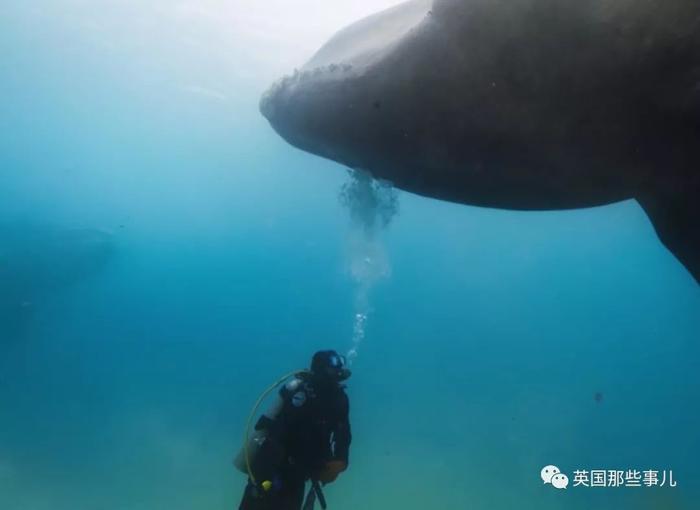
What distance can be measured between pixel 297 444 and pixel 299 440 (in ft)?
0.16

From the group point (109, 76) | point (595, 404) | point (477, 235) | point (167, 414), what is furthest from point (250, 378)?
point (109, 76)

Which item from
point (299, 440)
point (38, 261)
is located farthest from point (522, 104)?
point (38, 261)

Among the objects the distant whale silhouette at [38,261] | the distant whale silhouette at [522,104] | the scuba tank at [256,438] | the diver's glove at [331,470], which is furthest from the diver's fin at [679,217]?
the distant whale silhouette at [38,261]

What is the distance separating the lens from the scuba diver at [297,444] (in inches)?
214

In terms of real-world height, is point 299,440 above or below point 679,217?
below

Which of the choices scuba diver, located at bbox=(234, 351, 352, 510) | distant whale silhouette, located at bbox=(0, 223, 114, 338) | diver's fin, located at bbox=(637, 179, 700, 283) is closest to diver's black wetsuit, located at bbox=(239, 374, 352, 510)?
scuba diver, located at bbox=(234, 351, 352, 510)

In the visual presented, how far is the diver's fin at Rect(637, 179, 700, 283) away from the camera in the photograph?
3.74 m

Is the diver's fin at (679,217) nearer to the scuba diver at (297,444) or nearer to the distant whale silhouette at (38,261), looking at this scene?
the scuba diver at (297,444)

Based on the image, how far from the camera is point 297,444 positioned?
5.59m

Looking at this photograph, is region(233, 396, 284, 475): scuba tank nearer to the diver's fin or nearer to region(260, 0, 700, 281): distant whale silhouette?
region(260, 0, 700, 281): distant whale silhouette

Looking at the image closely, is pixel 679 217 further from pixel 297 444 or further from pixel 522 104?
pixel 297 444

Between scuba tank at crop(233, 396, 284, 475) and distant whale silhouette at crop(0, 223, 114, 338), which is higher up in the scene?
distant whale silhouette at crop(0, 223, 114, 338)

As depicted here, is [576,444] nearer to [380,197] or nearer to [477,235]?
[477,235]

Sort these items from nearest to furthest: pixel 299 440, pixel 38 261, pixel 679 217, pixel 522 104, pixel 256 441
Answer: pixel 522 104
pixel 679 217
pixel 256 441
pixel 299 440
pixel 38 261
